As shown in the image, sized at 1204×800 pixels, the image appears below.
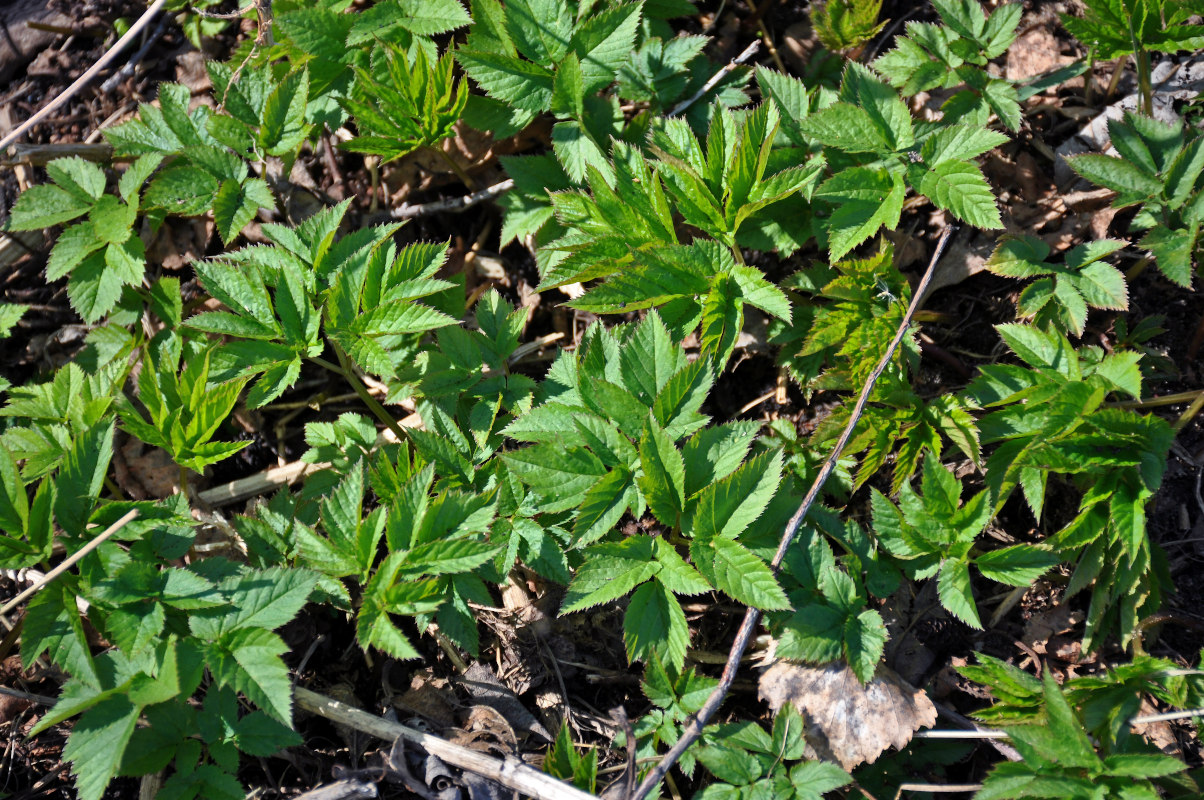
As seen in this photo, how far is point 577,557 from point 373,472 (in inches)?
26.2

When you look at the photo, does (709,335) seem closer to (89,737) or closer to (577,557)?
(577,557)

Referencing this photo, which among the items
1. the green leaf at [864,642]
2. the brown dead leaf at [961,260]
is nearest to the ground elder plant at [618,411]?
the green leaf at [864,642]

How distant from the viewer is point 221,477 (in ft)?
10.0

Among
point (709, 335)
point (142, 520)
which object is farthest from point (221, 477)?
point (709, 335)

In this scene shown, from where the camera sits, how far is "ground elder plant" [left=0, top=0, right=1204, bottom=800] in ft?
6.95

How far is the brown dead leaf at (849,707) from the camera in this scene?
221cm

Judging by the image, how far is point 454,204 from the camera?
10.4ft

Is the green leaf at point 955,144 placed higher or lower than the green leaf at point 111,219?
lower

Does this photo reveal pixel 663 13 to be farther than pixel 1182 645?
Yes

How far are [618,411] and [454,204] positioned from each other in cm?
137

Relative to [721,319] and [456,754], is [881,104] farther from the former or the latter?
[456,754]

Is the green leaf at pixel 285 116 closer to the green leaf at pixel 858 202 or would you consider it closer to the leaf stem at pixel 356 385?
the leaf stem at pixel 356 385

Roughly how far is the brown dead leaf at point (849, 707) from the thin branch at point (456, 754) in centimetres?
69

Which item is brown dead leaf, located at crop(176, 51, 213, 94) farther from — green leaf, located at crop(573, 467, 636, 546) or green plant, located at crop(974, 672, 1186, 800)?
green plant, located at crop(974, 672, 1186, 800)
